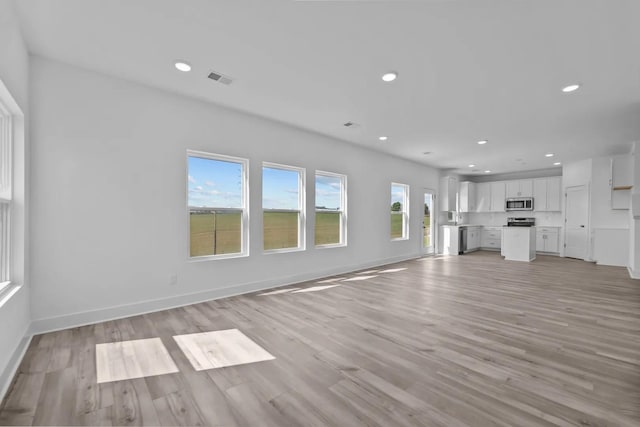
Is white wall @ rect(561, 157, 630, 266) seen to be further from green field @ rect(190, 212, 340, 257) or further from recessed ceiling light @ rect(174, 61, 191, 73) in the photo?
recessed ceiling light @ rect(174, 61, 191, 73)

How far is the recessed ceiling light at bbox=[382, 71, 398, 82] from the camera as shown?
3.13 metres

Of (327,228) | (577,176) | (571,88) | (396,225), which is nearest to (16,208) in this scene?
(327,228)

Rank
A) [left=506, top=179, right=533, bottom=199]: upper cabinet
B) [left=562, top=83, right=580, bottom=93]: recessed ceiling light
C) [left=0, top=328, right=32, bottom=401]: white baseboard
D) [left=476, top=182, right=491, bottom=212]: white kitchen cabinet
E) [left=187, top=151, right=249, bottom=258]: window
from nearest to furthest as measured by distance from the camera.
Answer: [left=0, top=328, right=32, bottom=401]: white baseboard, [left=562, top=83, right=580, bottom=93]: recessed ceiling light, [left=187, top=151, right=249, bottom=258]: window, [left=506, top=179, right=533, bottom=199]: upper cabinet, [left=476, top=182, right=491, bottom=212]: white kitchen cabinet

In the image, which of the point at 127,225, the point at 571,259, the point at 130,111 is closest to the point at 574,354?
the point at 127,225

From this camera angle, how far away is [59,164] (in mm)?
2914

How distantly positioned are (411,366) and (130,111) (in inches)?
157

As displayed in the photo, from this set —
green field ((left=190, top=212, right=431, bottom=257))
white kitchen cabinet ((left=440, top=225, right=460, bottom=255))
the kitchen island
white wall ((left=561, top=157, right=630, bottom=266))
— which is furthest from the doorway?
green field ((left=190, top=212, right=431, bottom=257))

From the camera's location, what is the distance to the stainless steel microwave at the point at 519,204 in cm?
923

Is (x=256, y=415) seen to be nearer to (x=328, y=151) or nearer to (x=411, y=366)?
(x=411, y=366)

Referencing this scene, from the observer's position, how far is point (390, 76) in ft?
10.5

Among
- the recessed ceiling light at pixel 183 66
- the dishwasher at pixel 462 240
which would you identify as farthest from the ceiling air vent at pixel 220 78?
the dishwasher at pixel 462 240

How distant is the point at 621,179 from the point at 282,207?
315 inches

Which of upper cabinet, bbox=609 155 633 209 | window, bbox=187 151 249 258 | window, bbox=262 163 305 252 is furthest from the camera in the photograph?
upper cabinet, bbox=609 155 633 209

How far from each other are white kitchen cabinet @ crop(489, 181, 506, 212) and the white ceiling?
18.0 ft
